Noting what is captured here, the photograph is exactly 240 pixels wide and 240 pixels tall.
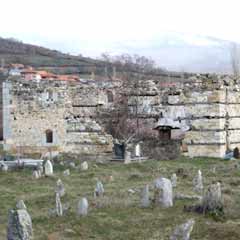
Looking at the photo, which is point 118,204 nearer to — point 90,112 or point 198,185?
point 198,185

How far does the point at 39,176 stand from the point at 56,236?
8302 millimetres

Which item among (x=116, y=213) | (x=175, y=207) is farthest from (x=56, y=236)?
(x=175, y=207)

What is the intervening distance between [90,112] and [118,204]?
1348 centimetres

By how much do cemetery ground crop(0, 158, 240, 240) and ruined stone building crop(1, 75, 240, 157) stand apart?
433cm

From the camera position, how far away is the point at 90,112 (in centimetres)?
2625

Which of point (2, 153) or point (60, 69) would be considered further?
point (60, 69)

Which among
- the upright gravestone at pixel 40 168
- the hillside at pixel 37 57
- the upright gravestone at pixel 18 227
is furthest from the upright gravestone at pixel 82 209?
the hillside at pixel 37 57

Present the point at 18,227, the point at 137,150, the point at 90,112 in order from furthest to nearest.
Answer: the point at 90,112
the point at 137,150
the point at 18,227

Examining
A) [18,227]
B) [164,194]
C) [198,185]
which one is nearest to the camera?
[18,227]

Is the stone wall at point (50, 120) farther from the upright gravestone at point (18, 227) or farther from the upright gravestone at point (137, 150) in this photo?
the upright gravestone at point (18, 227)

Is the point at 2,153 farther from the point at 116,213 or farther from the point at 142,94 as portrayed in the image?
the point at 116,213

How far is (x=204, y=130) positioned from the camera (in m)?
25.0

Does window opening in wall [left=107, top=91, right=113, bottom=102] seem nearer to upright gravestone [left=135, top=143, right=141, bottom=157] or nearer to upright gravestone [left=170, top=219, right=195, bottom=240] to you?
upright gravestone [left=135, top=143, right=141, bottom=157]

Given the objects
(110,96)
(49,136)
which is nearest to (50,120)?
(49,136)
